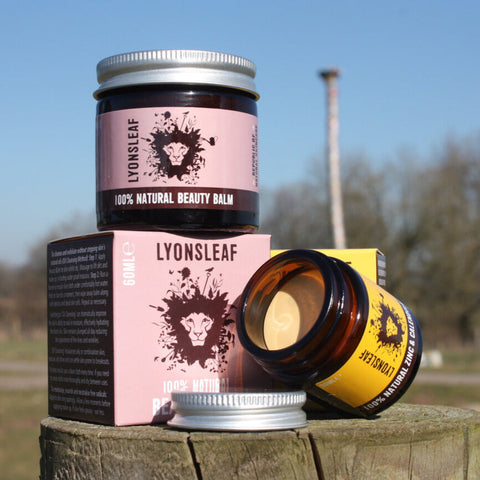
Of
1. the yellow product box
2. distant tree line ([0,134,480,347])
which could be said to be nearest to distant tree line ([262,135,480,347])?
distant tree line ([0,134,480,347])

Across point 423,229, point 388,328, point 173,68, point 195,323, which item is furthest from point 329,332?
point 423,229

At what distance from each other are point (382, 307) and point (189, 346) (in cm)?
52

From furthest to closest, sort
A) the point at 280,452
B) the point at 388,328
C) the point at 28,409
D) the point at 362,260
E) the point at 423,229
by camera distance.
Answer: the point at 423,229 < the point at 28,409 < the point at 362,260 < the point at 388,328 < the point at 280,452

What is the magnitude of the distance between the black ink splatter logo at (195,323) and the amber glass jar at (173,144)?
6.1 inches

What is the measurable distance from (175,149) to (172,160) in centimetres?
3

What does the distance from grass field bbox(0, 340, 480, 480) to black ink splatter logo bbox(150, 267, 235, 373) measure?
20.9 ft

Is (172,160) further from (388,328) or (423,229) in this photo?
(423,229)

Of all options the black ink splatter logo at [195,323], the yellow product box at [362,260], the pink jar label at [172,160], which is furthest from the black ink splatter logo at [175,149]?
the yellow product box at [362,260]

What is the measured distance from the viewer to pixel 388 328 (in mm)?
2111

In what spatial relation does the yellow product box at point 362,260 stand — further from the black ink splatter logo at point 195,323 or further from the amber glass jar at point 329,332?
the black ink splatter logo at point 195,323

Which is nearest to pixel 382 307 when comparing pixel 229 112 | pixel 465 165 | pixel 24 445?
pixel 229 112

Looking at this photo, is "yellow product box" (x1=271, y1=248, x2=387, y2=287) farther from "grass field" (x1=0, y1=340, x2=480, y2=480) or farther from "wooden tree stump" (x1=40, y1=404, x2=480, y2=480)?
"grass field" (x1=0, y1=340, x2=480, y2=480)

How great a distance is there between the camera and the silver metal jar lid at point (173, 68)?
2166mm

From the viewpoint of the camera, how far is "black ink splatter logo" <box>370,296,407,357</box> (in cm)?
207
